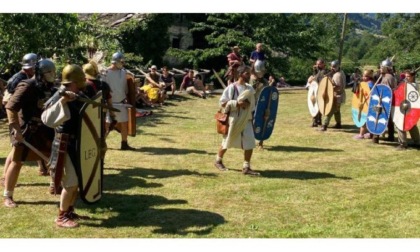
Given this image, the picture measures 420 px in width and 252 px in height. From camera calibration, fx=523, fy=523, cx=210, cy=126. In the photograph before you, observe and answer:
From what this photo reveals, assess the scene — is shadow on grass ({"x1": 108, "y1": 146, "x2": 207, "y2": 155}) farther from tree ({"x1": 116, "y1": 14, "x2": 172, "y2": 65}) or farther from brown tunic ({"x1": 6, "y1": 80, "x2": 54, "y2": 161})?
tree ({"x1": 116, "y1": 14, "x2": 172, "y2": 65})

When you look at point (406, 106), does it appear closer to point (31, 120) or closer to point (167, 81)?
point (31, 120)

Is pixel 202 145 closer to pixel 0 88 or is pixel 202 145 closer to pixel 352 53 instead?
pixel 0 88

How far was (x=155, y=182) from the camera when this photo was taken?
714 cm

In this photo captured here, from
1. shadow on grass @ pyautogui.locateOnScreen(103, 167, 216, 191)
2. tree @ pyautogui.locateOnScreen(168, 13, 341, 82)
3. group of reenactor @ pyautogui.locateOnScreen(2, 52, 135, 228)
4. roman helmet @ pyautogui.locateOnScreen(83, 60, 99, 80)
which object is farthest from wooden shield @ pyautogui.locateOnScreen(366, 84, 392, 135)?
tree @ pyautogui.locateOnScreen(168, 13, 341, 82)

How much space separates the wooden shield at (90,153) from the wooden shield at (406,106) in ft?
20.2

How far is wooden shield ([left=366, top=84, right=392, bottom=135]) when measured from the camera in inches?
382

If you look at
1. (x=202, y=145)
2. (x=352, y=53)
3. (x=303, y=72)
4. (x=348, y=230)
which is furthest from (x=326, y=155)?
(x=352, y=53)

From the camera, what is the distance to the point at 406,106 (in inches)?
373

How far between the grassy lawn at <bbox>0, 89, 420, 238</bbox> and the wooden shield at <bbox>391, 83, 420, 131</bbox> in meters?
0.55

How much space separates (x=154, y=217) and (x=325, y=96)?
7003 mm

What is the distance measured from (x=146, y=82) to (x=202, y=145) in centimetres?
743

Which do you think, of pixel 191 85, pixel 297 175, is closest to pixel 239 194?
pixel 297 175

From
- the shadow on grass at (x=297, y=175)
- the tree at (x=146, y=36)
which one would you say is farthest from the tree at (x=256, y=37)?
the shadow on grass at (x=297, y=175)

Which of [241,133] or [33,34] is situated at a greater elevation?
[33,34]
